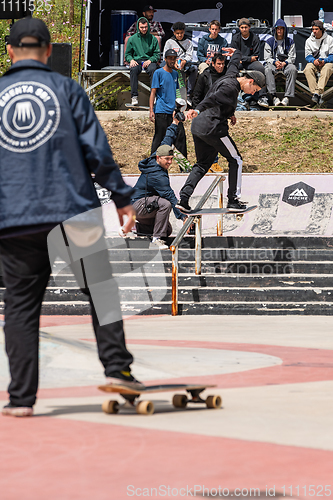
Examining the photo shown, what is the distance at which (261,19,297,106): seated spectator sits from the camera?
16.0m

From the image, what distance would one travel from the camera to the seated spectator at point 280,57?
16000 millimetres

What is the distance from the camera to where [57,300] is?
30.2 ft

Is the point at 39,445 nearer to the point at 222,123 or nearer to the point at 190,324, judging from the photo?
the point at 190,324

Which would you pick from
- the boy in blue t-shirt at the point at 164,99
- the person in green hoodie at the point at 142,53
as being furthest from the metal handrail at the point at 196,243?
the person in green hoodie at the point at 142,53

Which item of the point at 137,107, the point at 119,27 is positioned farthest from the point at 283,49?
the point at 119,27

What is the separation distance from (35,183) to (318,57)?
47.6ft

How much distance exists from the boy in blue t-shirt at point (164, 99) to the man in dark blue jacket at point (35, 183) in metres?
9.15

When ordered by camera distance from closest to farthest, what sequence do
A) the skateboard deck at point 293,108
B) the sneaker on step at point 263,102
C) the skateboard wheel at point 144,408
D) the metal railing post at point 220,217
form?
the skateboard wheel at point 144,408 < the metal railing post at point 220,217 < the sneaker on step at point 263,102 < the skateboard deck at point 293,108

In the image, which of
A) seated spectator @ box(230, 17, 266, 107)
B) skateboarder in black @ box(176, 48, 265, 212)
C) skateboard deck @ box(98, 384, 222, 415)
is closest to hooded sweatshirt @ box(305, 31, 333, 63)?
seated spectator @ box(230, 17, 266, 107)

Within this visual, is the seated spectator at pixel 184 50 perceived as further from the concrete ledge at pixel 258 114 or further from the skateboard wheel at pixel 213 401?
the skateboard wheel at pixel 213 401

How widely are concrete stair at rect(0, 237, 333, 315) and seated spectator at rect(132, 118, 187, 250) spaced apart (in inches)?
15.7

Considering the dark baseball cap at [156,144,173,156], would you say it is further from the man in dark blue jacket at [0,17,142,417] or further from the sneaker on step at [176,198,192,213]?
the man in dark blue jacket at [0,17,142,417]

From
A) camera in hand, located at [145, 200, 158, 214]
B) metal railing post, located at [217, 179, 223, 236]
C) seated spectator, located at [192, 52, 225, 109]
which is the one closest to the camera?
camera in hand, located at [145, 200, 158, 214]

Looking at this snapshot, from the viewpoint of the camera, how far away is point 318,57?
16.2 metres
